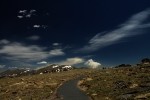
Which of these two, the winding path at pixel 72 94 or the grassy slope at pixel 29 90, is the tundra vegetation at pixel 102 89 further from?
the winding path at pixel 72 94

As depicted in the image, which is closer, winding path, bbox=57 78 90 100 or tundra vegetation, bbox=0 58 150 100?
tundra vegetation, bbox=0 58 150 100

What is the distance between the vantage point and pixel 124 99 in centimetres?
4925

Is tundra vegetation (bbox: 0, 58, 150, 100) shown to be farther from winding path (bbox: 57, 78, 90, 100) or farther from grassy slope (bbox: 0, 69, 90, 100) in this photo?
winding path (bbox: 57, 78, 90, 100)

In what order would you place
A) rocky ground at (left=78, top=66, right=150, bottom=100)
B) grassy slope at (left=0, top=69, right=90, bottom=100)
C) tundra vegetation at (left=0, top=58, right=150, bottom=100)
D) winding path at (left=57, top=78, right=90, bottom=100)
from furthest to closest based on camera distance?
grassy slope at (left=0, top=69, right=90, bottom=100) < winding path at (left=57, top=78, right=90, bottom=100) < tundra vegetation at (left=0, top=58, right=150, bottom=100) < rocky ground at (left=78, top=66, right=150, bottom=100)

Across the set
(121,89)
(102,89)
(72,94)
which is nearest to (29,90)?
(102,89)

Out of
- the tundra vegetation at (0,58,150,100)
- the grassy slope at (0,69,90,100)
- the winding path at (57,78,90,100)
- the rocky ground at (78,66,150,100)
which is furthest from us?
the grassy slope at (0,69,90,100)

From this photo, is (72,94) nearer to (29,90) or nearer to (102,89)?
(102,89)

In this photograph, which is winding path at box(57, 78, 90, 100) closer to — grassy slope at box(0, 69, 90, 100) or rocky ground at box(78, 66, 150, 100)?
rocky ground at box(78, 66, 150, 100)

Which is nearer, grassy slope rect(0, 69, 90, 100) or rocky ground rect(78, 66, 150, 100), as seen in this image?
rocky ground rect(78, 66, 150, 100)

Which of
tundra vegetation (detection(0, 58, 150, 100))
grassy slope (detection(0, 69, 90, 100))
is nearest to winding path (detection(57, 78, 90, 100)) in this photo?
tundra vegetation (detection(0, 58, 150, 100))

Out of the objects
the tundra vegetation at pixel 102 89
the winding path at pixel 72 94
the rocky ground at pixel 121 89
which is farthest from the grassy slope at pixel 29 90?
the rocky ground at pixel 121 89

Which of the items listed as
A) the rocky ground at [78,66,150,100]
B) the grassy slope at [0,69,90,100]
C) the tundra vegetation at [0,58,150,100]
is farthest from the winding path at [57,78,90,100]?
the grassy slope at [0,69,90,100]

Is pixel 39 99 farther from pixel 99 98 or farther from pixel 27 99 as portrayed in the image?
pixel 99 98

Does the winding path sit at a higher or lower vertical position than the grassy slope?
lower
